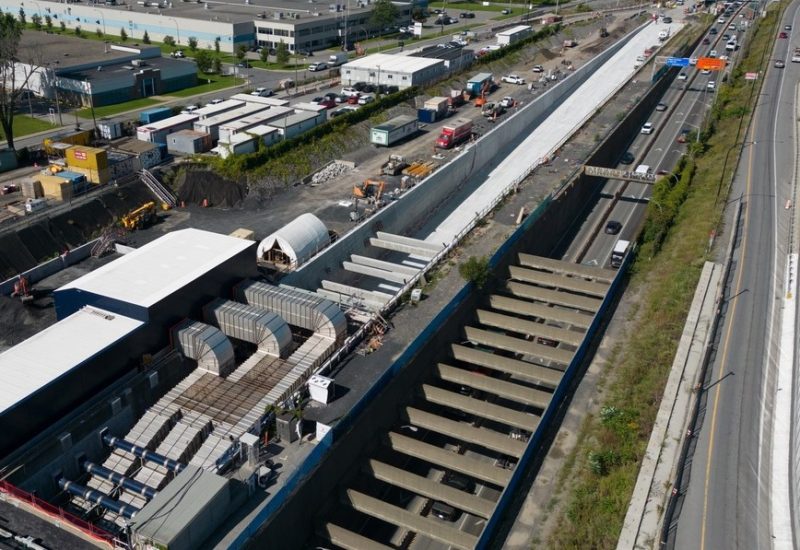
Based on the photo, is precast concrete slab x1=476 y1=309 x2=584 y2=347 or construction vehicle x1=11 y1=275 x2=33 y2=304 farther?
construction vehicle x1=11 y1=275 x2=33 y2=304

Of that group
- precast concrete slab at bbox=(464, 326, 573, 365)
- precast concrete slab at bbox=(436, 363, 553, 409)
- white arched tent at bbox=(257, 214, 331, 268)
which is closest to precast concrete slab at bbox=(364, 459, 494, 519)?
precast concrete slab at bbox=(436, 363, 553, 409)

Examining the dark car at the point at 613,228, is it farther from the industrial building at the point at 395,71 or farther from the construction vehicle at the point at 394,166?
the industrial building at the point at 395,71

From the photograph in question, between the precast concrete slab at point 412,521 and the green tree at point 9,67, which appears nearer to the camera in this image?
the precast concrete slab at point 412,521

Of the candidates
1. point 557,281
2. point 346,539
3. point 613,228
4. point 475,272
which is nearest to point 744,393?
point 557,281

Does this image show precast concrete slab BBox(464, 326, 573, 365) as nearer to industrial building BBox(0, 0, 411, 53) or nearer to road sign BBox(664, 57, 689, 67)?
road sign BBox(664, 57, 689, 67)

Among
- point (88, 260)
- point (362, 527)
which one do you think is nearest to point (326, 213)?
point (88, 260)

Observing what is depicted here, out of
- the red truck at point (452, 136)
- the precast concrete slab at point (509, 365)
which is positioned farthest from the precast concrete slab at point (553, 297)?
the red truck at point (452, 136)

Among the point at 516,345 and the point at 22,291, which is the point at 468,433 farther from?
the point at 22,291
